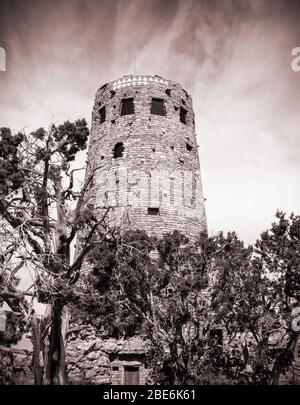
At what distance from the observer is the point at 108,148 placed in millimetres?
16234

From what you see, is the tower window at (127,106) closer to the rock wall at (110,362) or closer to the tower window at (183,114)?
the tower window at (183,114)

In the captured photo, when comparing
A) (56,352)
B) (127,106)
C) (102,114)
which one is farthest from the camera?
(102,114)

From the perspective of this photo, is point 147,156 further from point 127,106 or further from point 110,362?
point 110,362

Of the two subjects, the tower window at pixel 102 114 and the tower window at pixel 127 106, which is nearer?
the tower window at pixel 127 106

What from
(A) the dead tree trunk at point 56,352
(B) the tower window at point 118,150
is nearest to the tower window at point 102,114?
(B) the tower window at point 118,150

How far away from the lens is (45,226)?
8.73m

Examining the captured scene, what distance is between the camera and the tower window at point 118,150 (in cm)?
1611

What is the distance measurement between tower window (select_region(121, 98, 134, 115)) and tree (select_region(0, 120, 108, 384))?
7.69 m

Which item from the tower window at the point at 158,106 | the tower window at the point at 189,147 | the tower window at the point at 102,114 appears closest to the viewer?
the tower window at the point at 158,106

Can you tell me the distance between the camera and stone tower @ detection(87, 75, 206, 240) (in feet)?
48.9

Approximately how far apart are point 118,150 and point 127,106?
2.20 metres

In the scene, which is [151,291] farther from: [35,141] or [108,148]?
[108,148]

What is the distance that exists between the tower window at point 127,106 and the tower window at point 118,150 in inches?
63.1

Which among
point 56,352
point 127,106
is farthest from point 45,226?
point 127,106
